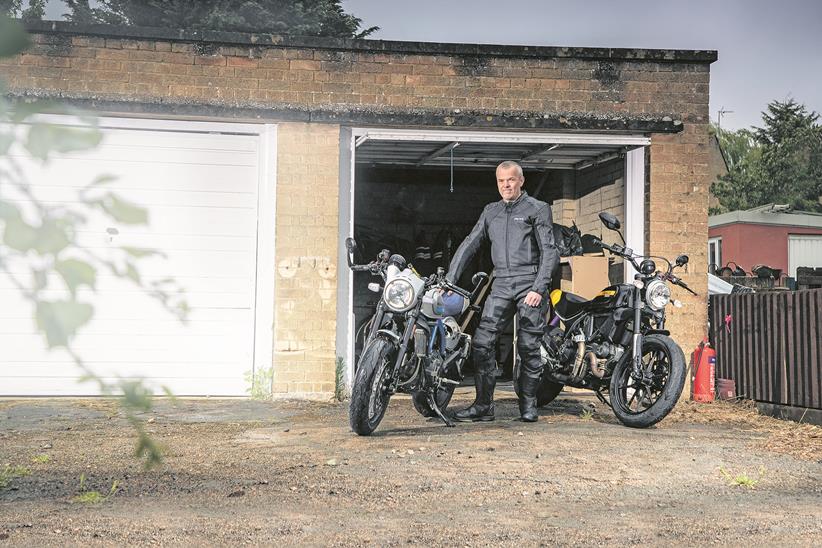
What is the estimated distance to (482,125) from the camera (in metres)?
10.4

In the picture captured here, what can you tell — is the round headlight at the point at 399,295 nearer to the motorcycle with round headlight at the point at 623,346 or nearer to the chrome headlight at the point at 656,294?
the motorcycle with round headlight at the point at 623,346

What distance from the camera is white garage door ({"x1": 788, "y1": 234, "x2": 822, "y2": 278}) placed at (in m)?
32.6

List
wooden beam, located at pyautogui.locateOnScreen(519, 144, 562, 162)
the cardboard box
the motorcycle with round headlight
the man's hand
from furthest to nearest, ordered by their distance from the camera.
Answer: the cardboard box → wooden beam, located at pyautogui.locateOnScreen(519, 144, 562, 162) → the motorcycle with round headlight → the man's hand

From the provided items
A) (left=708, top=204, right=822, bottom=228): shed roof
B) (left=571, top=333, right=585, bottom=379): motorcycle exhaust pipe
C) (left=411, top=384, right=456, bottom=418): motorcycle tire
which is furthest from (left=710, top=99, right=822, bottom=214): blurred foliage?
(left=411, top=384, right=456, bottom=418): motorcycle tire

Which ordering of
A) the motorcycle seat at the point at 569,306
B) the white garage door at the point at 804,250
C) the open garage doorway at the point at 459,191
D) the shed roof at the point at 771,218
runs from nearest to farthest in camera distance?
the motorcycle seat at the point at 569,306 → the open garage doorway at the point at 459,191 → the shed roof at the point at 771,218 → the white garage door at the point at 804,250

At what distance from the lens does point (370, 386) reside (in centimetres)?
682

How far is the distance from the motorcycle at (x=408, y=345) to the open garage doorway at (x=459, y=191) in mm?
2613

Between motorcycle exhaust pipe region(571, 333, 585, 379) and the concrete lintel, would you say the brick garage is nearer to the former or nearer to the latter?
the concrete lintel

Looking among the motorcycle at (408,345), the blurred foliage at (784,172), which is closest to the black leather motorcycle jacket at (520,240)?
the motorcycle at (408,345)

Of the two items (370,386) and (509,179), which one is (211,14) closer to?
(509,179)

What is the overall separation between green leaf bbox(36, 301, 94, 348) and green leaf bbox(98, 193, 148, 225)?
0.10m

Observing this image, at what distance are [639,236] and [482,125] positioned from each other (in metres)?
2.06

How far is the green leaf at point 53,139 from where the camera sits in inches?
40.1

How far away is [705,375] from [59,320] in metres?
9.87
